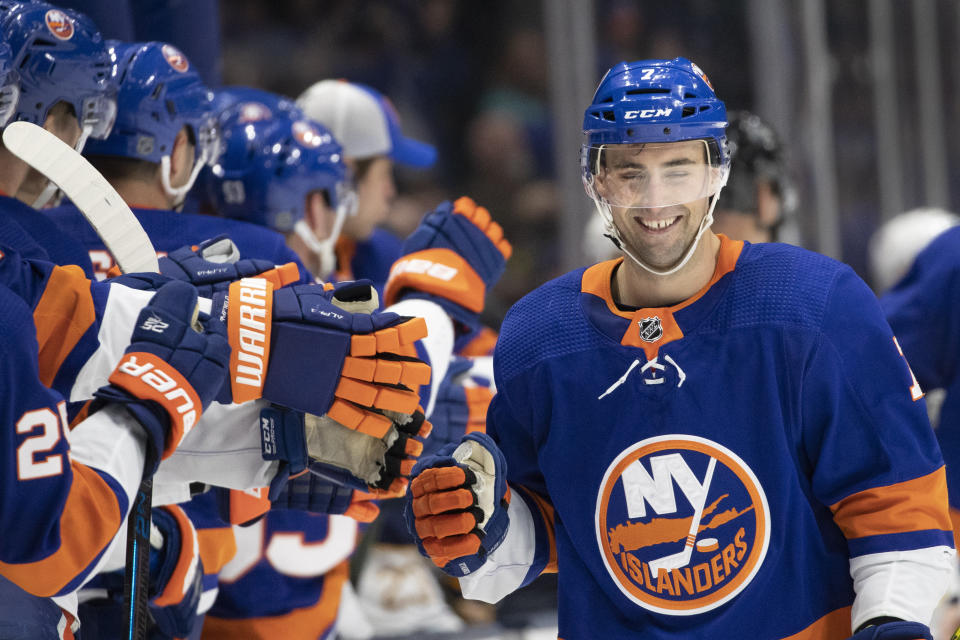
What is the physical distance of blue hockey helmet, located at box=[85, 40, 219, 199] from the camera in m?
2.21

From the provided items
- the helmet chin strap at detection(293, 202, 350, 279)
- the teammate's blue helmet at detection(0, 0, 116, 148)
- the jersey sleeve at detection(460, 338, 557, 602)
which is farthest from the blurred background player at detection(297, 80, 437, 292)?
the jersey sleeve at detection(460, 338, 557, 602)

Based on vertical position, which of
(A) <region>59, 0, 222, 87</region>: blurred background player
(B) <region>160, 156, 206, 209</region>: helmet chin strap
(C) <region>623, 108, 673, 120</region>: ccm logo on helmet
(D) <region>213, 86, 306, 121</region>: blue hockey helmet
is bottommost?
(B) <region>160, 156, 206, 209</region>: helmet chin strap

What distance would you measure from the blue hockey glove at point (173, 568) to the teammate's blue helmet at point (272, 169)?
2.69 feet

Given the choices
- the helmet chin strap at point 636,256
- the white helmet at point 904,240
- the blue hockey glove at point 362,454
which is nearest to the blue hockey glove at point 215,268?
the blue hockey glove at point 362,454

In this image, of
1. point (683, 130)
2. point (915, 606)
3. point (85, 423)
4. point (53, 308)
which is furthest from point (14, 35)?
point (915, 606)

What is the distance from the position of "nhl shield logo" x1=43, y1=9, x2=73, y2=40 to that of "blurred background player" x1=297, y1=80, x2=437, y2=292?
5.50 feet

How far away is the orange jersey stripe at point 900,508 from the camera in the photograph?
1.59 metres

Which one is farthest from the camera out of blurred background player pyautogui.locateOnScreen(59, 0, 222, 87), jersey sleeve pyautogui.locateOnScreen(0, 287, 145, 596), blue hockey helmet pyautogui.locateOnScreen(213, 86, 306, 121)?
blurred background player pyautogui.locateOnScreen(59, 0, 222, 87)

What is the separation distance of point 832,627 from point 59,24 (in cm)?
152

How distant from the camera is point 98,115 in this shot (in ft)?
6.43

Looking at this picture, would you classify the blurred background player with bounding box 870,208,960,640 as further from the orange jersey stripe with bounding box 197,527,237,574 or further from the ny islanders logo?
the orange jersey stripe with bounding box 197,527,237,574

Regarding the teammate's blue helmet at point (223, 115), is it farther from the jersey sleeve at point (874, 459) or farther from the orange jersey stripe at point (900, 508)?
the orange jersey stripe at point (900, 508)

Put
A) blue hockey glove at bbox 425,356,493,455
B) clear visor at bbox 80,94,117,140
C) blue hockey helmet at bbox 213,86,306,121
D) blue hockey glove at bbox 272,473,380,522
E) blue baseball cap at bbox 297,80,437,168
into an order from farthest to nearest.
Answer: blue baseball cap at bbox 297,80,437,168, blue hockey helmet at bbox 213,86,306,121, blue hockey glove at bbox 425,356,493,455, blue hockey glove at bbox 272,473,380,522, clear visor at bbox 80,94,117,140

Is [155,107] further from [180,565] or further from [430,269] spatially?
[180,565]
